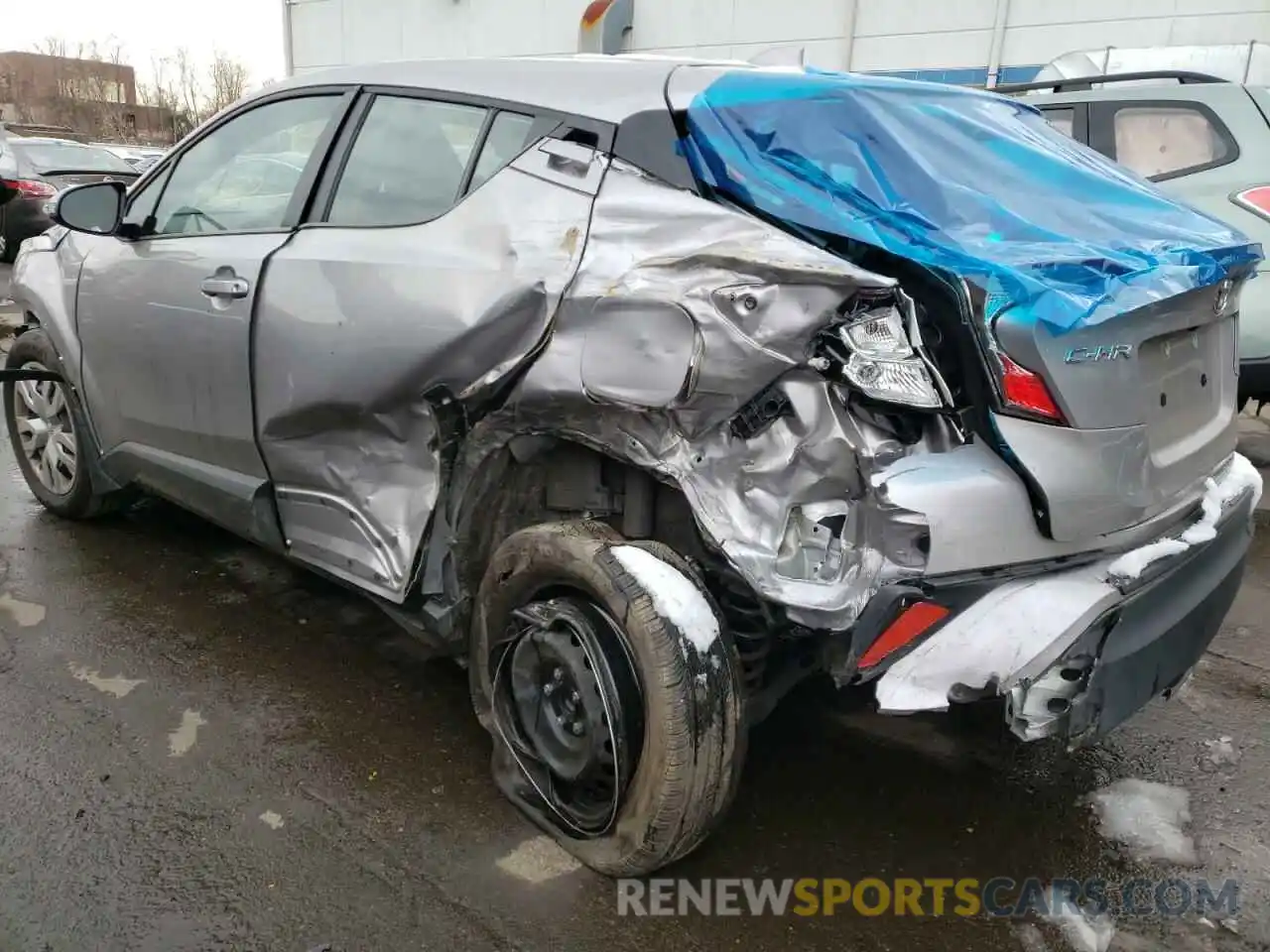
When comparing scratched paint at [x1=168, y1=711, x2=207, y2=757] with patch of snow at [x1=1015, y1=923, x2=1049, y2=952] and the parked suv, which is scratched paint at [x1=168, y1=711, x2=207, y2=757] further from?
the parked suv

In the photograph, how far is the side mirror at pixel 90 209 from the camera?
138 inches

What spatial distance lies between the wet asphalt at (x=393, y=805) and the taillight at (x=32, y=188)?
10414 millimetres

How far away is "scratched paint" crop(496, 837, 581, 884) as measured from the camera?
7.76 feet

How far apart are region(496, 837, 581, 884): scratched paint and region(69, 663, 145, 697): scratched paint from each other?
1.45m

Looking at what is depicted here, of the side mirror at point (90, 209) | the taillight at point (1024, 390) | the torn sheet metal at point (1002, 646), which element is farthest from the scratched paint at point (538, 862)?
the side mirror at point (90, 209)

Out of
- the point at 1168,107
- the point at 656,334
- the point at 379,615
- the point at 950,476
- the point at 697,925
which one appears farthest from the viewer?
the point at 1168,107

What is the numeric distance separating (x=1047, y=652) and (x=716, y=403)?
0.78 m

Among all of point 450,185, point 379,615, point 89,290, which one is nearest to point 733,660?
point 450,185

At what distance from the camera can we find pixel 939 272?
1.93 meters

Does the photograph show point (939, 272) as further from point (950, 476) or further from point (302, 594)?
point (302, 594)

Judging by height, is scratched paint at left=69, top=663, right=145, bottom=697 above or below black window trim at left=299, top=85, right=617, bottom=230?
below

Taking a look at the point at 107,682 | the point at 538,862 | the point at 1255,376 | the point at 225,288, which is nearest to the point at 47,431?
the point at 107,682

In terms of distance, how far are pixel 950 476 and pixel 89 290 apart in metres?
3.23

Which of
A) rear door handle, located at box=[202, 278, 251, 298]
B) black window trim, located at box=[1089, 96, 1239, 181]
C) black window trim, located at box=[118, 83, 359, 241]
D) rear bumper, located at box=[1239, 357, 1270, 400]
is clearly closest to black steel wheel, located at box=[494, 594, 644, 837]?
rear door handle, located at box=[202, 278, 251, 298]
